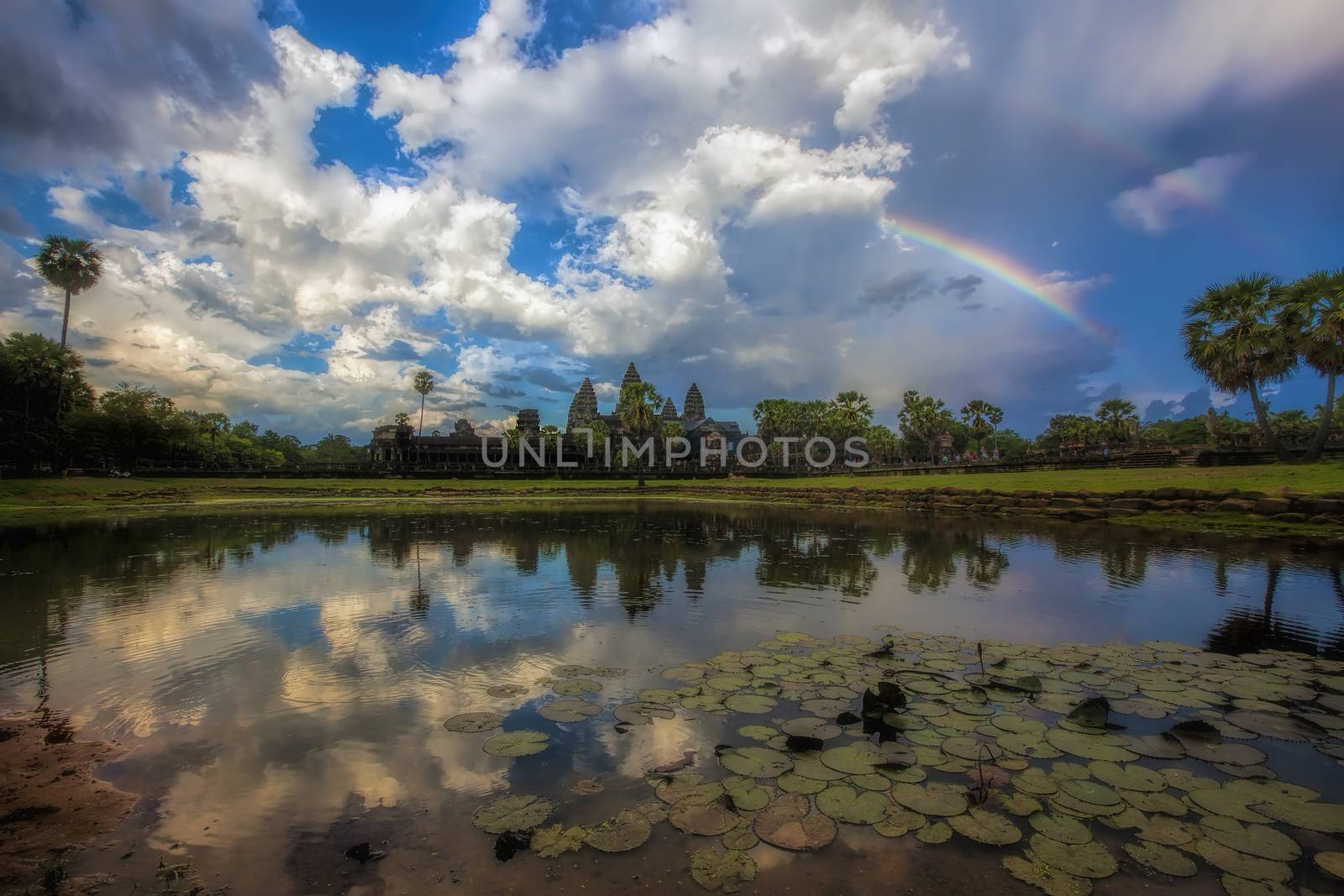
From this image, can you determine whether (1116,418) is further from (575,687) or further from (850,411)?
(575,687)

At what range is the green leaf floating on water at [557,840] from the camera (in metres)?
4.31

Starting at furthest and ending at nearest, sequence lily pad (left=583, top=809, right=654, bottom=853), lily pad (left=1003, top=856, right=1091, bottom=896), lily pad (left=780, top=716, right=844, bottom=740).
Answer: lily pad (left=780, top=716, right=844, bottom=740)
lily pad (left=583, top=809, right=654, bottom=853)
lily pad (left=1003, top=856, right=1091, bottom=896)

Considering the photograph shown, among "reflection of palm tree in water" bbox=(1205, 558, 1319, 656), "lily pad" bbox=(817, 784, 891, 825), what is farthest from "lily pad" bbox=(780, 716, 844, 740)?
"reflection of palm tree in water" bbox=(1205, 558, 1319, 656)

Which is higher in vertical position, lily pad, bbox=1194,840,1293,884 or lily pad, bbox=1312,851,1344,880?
lily pad, bbox=1312,851,1344,880

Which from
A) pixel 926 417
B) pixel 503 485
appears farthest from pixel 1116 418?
pixel 503 485

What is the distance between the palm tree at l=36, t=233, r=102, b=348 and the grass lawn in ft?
98.6

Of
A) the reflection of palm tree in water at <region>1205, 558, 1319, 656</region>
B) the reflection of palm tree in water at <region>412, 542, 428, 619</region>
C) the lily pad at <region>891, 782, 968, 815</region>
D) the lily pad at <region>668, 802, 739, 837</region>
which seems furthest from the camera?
the reflection of palm tree in water at <region>412, 542, 428, 619</region>

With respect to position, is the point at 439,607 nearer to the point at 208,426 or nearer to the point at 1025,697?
the point at 1025,697

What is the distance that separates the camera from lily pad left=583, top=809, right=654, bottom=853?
4.34 meters

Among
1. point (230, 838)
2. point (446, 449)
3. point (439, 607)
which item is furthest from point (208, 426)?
point (230, 838)

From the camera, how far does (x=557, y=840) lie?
443 cm

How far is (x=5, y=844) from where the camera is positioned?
439cm

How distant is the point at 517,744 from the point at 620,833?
185 centimetres

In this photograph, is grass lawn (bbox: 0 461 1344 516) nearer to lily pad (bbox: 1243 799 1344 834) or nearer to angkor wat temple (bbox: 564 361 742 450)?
lily pad (bbox: 1243 799 1344 834)
